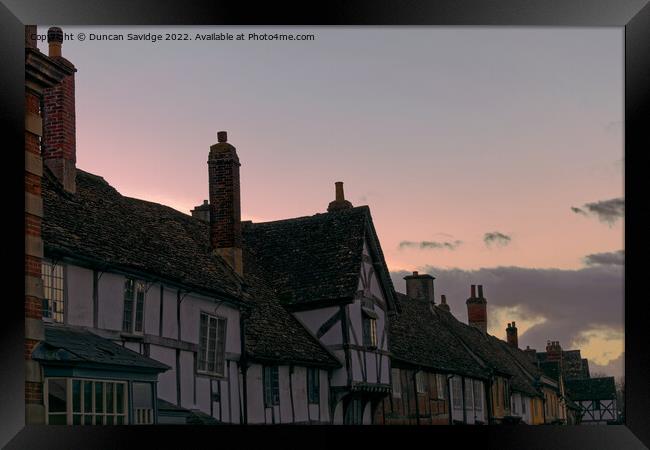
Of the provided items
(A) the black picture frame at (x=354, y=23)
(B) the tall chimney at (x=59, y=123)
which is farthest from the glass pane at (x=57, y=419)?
(B) the tall chimney at (x=59, y=123)

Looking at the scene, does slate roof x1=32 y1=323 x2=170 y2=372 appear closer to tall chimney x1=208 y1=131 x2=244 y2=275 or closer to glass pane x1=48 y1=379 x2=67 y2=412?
glass pane x1=48 y1=379 x2=67 y2=412

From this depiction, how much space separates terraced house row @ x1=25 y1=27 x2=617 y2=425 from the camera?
16156mm

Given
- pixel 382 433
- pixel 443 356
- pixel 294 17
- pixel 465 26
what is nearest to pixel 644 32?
pixel 465 26

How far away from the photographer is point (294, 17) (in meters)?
12.7

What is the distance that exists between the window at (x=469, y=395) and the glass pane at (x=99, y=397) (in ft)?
78.7

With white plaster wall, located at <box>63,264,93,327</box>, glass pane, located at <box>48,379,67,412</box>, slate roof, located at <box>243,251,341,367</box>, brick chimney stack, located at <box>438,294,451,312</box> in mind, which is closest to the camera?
glass pane, located at <box>48,379,67,412</box>

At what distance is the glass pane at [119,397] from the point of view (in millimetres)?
17109

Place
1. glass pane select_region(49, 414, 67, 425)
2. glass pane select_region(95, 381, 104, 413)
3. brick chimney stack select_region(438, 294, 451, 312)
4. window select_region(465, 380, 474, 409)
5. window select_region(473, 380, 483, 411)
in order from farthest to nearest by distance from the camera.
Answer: brick chimney stack select_region(438, 294, 451, 312) → window select_region(473, 380, 483, 411) → window select_region(465, 380, 474, 409) → glass pane select_region(95, 381, 104, 413) → glass pane select_region(49, 414, 67, 425)

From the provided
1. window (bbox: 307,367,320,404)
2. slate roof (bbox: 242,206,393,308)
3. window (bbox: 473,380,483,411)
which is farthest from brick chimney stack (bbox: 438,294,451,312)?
window (bbox: 307,367,320,404)

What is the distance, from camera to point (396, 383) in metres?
31.6

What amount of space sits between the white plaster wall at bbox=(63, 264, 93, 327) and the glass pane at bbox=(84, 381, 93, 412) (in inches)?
74.5

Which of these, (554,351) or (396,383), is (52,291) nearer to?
(396,383)

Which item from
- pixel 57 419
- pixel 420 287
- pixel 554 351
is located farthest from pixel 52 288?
pixel 554 351

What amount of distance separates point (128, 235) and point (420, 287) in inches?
959
